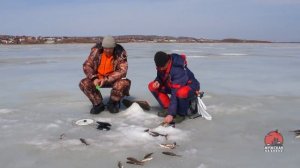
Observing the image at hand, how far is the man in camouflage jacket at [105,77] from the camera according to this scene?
5.12m

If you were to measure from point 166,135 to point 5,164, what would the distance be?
5.17 ft

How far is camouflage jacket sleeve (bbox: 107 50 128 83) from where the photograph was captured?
5168mm

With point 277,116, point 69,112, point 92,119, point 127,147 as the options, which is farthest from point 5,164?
point 277,116

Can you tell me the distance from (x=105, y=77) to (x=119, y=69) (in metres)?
0.22

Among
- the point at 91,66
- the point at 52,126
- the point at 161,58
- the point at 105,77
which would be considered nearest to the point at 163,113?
the point at 161,58

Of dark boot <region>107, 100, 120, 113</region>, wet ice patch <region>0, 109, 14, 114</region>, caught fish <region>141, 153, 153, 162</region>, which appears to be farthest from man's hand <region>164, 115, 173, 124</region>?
wet ice patch <region>0, 109, 14, 114</region>

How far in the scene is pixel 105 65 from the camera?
17.3ft

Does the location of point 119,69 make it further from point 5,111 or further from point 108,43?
point 5,111

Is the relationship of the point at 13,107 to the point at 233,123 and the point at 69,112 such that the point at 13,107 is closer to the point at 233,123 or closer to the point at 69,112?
the point at 69,112

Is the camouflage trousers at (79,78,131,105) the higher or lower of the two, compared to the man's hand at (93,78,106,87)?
lower

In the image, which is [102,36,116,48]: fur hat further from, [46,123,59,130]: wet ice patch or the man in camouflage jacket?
[46,123,59,130]: wet ice patch

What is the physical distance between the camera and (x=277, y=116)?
4.83 m

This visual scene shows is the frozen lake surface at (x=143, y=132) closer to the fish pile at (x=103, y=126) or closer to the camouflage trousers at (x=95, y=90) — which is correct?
the fish pile at (x=103, y=126)

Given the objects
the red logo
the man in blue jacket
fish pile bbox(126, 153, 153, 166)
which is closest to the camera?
fish pile bbox(126, 153, 153, 166)
